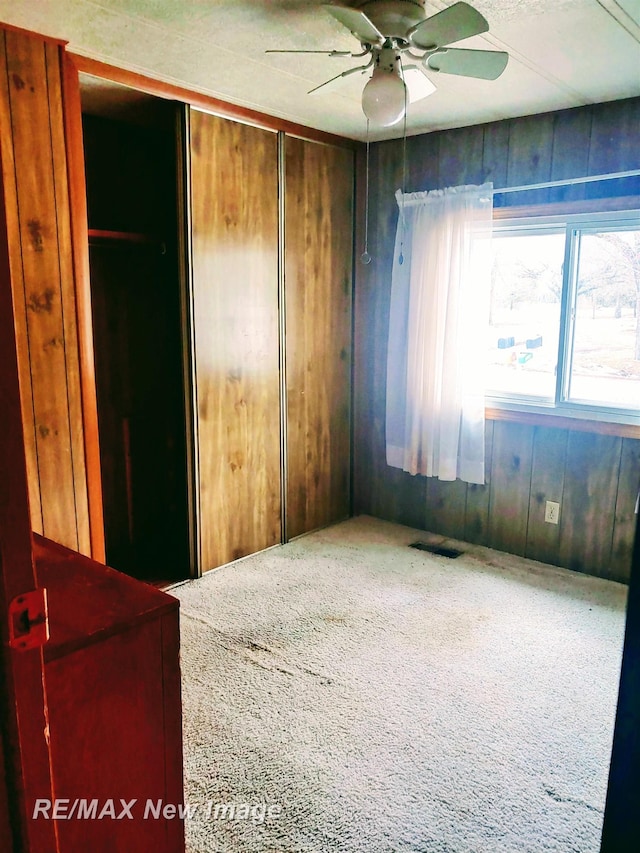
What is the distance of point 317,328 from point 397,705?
242 centimetres

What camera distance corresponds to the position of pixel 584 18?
2334 millimetres

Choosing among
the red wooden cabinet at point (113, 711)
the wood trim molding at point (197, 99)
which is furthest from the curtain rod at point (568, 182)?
the red wooden cabinet at point (113, 711)

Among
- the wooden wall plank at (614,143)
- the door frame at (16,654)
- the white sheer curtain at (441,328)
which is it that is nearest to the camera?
the door frame at (16,654)

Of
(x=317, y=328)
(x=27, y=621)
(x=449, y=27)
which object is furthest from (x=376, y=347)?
(x=27, y=621)

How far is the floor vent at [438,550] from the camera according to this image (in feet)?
12.9

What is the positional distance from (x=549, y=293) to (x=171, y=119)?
225cm

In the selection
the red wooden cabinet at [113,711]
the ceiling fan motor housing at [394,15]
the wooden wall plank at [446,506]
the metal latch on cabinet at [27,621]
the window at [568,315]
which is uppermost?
the ceiling fan motor housing at [394,15]

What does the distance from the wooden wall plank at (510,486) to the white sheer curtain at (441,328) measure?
4.6 inches

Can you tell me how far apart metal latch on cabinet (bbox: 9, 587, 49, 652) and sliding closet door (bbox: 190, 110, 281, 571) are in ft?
8.12

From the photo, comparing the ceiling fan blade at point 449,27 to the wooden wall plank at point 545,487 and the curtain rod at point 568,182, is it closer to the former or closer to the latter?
the curtain rod at point 568,182

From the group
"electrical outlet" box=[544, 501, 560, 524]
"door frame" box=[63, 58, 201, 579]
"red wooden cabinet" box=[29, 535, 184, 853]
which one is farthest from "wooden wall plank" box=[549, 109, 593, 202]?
"red wooden cabinet" box=[29, 535, 184, 853]

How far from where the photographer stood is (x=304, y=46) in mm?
2660

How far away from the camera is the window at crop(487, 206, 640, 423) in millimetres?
3402

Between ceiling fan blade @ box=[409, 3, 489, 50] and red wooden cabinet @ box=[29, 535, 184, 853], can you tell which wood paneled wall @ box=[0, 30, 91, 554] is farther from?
ceiling fan blade @ box=[409, 3, 489, 50]
